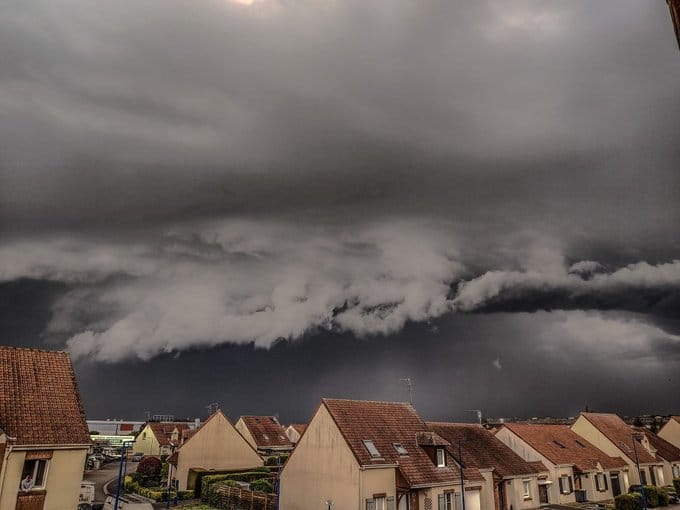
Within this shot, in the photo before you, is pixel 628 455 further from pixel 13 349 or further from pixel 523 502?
pixel 13 349

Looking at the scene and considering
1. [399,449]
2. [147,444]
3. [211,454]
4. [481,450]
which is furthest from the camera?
[147,444]

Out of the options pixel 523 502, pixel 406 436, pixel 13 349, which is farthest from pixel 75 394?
pixel 523 502

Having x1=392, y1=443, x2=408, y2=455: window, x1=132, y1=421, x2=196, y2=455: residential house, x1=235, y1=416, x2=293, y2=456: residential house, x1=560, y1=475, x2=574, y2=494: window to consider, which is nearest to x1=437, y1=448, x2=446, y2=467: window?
x1=392, y1=443, x2=408, y2=455: window

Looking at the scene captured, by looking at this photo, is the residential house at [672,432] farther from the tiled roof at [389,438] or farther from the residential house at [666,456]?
the tiled roof at [389,438]

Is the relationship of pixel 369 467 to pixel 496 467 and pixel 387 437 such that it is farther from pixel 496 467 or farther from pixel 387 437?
pixel 496 467

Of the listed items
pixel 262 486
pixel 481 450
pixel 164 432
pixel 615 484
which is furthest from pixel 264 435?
pixel 615 484

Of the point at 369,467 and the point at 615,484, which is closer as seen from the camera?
the point at 369,467
